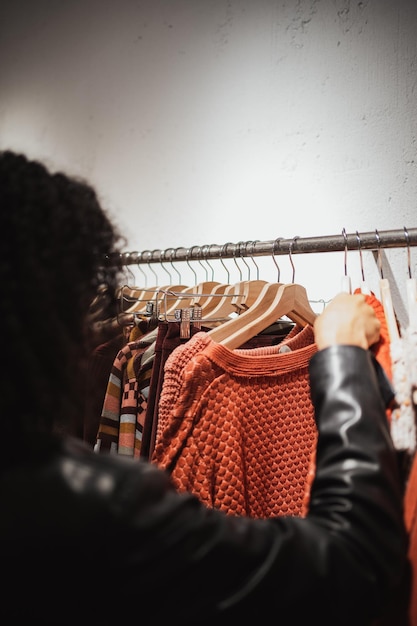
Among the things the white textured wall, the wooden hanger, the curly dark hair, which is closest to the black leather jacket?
the curly dark hair

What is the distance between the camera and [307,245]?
101 cm

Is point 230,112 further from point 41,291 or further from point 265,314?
point 41,291

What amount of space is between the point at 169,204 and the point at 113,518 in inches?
63.3

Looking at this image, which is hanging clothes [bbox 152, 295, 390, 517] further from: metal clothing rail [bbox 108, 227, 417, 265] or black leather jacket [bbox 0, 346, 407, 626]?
black leather jacket [bbox 0, 346, 407, 626]

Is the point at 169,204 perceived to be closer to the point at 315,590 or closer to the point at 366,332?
the point at 366,332

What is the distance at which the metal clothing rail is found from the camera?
2.99ft

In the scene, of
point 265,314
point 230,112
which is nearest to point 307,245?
point 265,314

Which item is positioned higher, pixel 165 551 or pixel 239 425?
pixel 239 425

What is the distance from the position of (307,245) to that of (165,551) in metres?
0.68

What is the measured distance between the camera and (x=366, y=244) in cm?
94

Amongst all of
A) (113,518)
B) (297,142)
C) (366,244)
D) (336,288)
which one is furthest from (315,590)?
(297,142)

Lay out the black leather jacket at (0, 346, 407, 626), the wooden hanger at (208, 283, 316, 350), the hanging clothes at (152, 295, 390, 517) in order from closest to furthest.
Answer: the black leather jacket at (0, 346, 407, 626) → the hanging clothes at (152, 295, 390, 517) → the wooden hanger at (208, 283, 316, 350)

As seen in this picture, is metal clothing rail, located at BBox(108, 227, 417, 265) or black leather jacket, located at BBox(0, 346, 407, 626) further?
metal clothing rail, located at BBox(108, 227, 417, 265)

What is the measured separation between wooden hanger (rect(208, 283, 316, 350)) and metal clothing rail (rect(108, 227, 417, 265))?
8 centimetres
